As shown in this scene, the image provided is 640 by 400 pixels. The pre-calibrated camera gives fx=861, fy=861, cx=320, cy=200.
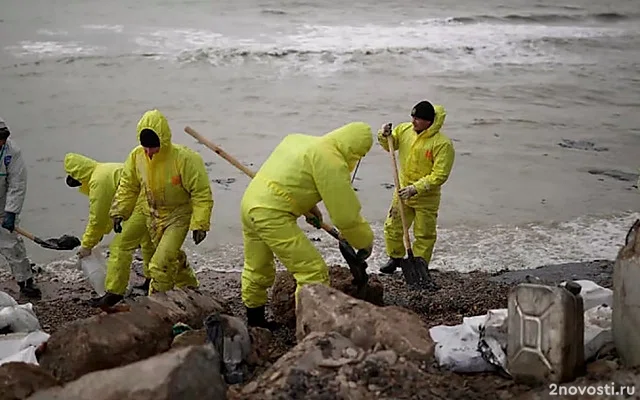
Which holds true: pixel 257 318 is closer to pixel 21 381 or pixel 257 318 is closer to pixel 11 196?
pixel 21 381

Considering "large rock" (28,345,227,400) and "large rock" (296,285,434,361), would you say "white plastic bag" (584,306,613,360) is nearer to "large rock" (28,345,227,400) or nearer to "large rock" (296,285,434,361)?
"large rock" (296,285,434,361)

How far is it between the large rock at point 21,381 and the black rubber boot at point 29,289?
4.18 metres

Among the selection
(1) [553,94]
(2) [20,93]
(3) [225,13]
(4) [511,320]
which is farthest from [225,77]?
(4) [511,320]

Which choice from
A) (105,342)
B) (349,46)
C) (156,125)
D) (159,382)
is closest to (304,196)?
(156,125)

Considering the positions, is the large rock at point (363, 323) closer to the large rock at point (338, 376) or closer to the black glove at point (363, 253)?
the large rock at point (338, 376)

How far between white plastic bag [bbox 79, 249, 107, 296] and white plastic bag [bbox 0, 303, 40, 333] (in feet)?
5.58

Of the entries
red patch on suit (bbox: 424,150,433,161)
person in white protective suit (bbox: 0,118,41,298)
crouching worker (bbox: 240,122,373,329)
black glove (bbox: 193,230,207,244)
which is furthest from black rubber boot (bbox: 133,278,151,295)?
red patch on suit (bbox: 424,150,433,161)

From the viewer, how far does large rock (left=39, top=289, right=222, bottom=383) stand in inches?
174

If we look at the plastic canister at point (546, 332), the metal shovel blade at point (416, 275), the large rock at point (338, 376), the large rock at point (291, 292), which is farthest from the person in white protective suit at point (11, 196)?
the plastic canister at point (546, 332)

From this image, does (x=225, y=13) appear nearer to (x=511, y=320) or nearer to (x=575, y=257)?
(x=575, y=257)

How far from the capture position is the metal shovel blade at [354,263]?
620 cm

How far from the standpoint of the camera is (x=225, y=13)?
2789 centimetres

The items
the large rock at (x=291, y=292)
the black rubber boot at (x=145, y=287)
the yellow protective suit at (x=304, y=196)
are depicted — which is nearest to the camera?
the yellow protective suit at (x=304, y=196)

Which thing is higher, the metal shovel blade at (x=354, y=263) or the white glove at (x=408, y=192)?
the white glove at (x=408, y=192)
